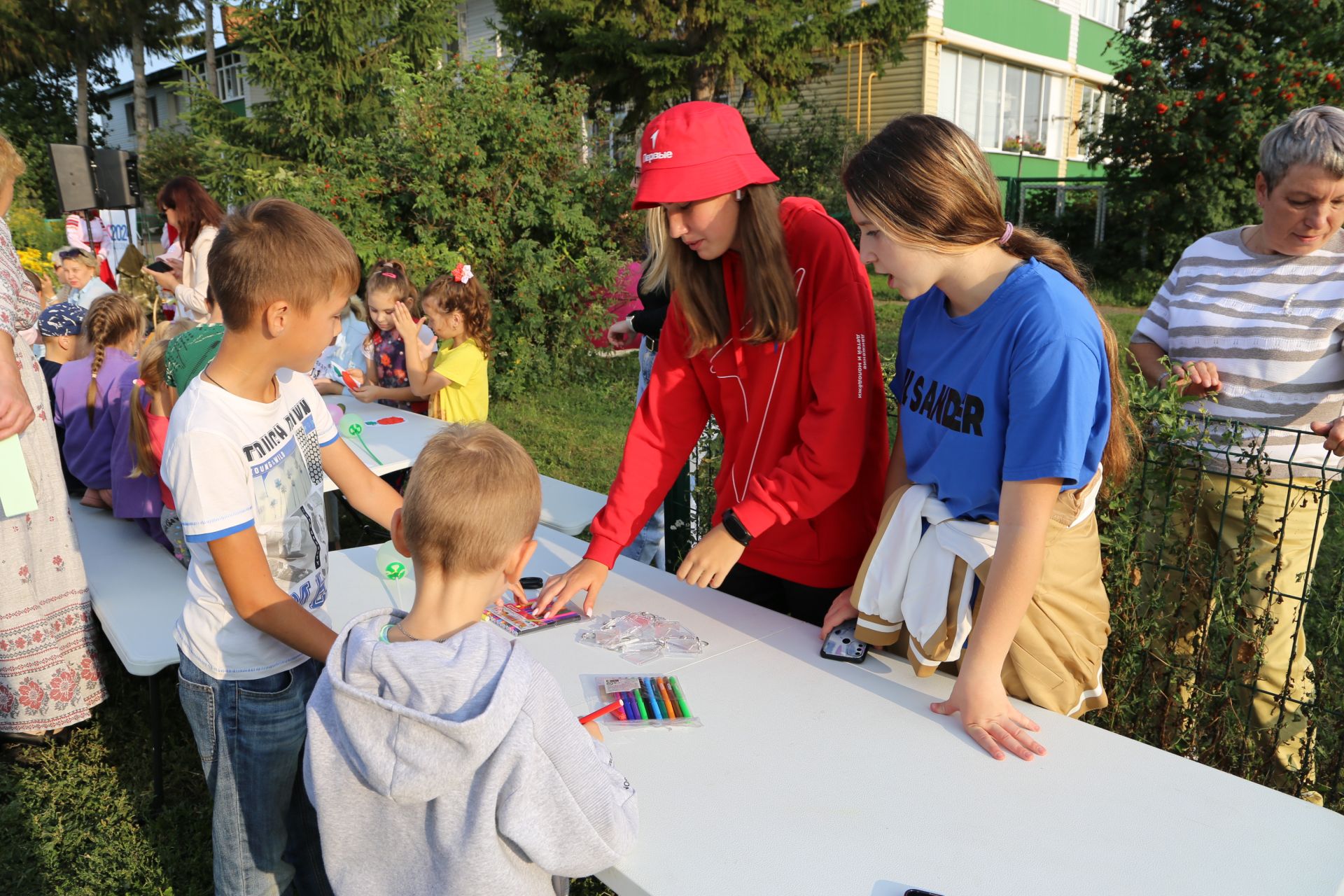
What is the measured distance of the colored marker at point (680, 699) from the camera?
165cm

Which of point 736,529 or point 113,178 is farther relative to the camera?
point 113,178

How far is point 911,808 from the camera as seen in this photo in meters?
1.38

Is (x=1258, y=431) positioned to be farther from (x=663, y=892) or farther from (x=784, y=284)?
(x=663, y=892)

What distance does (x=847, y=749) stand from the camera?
1.54 meters

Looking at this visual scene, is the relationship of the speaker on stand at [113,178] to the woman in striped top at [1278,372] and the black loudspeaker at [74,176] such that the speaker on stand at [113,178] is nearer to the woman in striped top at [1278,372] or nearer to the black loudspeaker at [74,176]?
the black loudspeaker at [74,176]

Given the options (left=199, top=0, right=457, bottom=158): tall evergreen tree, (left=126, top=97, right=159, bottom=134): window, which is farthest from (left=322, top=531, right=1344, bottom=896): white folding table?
(left=126, top=97, right=159, bottom=134): window

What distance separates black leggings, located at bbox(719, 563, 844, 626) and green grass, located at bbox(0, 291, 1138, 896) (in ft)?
3.21

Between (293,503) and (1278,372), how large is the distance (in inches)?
97.8

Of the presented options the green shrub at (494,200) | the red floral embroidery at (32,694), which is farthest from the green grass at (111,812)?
the green shrub at (494,200)

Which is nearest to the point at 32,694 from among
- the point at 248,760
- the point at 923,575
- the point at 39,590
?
the point at 39,590

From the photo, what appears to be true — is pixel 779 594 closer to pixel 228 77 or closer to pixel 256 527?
pixel 256 527

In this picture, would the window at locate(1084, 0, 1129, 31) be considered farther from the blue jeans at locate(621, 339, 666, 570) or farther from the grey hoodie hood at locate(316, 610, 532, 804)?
the grey hoodie hood at locate(316, 610, 532, 804)

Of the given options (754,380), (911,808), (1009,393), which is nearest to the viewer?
(911,808)

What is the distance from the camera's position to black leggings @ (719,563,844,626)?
2182 mm
